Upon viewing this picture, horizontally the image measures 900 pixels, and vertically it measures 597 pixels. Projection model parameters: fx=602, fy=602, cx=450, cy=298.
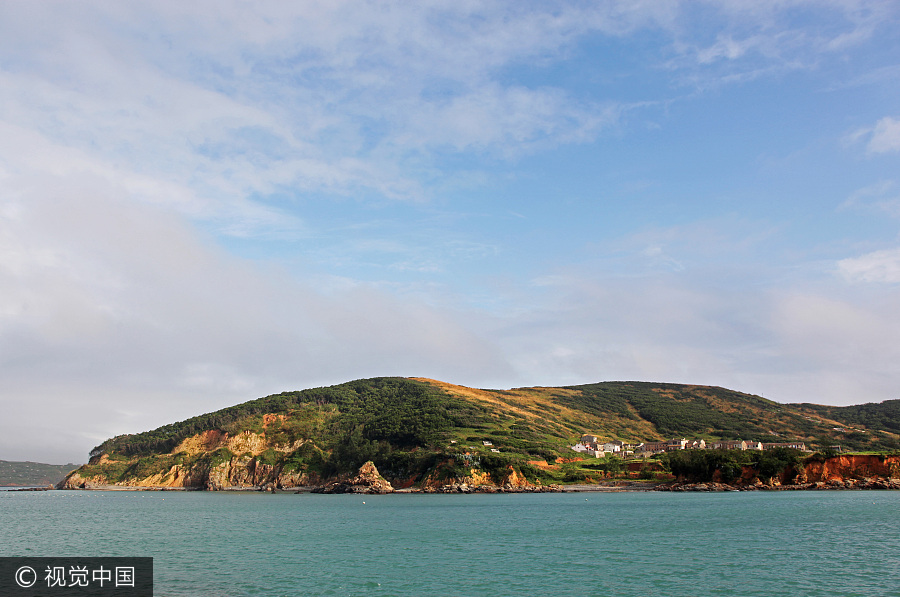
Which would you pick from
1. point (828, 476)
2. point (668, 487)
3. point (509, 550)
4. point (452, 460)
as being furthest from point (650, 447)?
point (509, 550)

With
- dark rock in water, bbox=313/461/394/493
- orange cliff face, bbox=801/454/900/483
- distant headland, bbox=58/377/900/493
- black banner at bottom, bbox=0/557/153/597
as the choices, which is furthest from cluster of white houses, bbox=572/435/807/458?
black banner at bottom, bbox=0/557/153/597

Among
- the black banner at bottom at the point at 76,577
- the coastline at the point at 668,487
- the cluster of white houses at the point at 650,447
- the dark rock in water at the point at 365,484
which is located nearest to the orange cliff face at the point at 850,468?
the coastline at the point at 668,487

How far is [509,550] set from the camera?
1705 inches

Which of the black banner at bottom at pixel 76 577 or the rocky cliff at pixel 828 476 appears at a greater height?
the black banner at bottom at pixel 76 577

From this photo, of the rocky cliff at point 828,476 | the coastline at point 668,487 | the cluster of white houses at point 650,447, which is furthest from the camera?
the cluster of white houses at point 650,447

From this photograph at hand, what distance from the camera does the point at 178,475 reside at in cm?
18350

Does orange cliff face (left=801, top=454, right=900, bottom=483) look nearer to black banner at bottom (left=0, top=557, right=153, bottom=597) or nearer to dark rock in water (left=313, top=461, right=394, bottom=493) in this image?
dark rock in water (left=313, top=461, right=394, bottom=493)

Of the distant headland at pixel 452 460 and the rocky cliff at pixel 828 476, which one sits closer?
the rocky cliff at pixel 828 476

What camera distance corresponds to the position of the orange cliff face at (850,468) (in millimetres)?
117250

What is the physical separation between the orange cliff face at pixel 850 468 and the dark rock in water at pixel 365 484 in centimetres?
8960

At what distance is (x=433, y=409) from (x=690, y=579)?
548 feet

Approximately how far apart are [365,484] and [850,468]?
103215 mm

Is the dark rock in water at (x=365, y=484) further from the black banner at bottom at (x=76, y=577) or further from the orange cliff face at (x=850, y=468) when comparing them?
the black banner at bottom at (x=76, y=577)

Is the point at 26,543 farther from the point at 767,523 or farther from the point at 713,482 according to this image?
the point at 713,482
